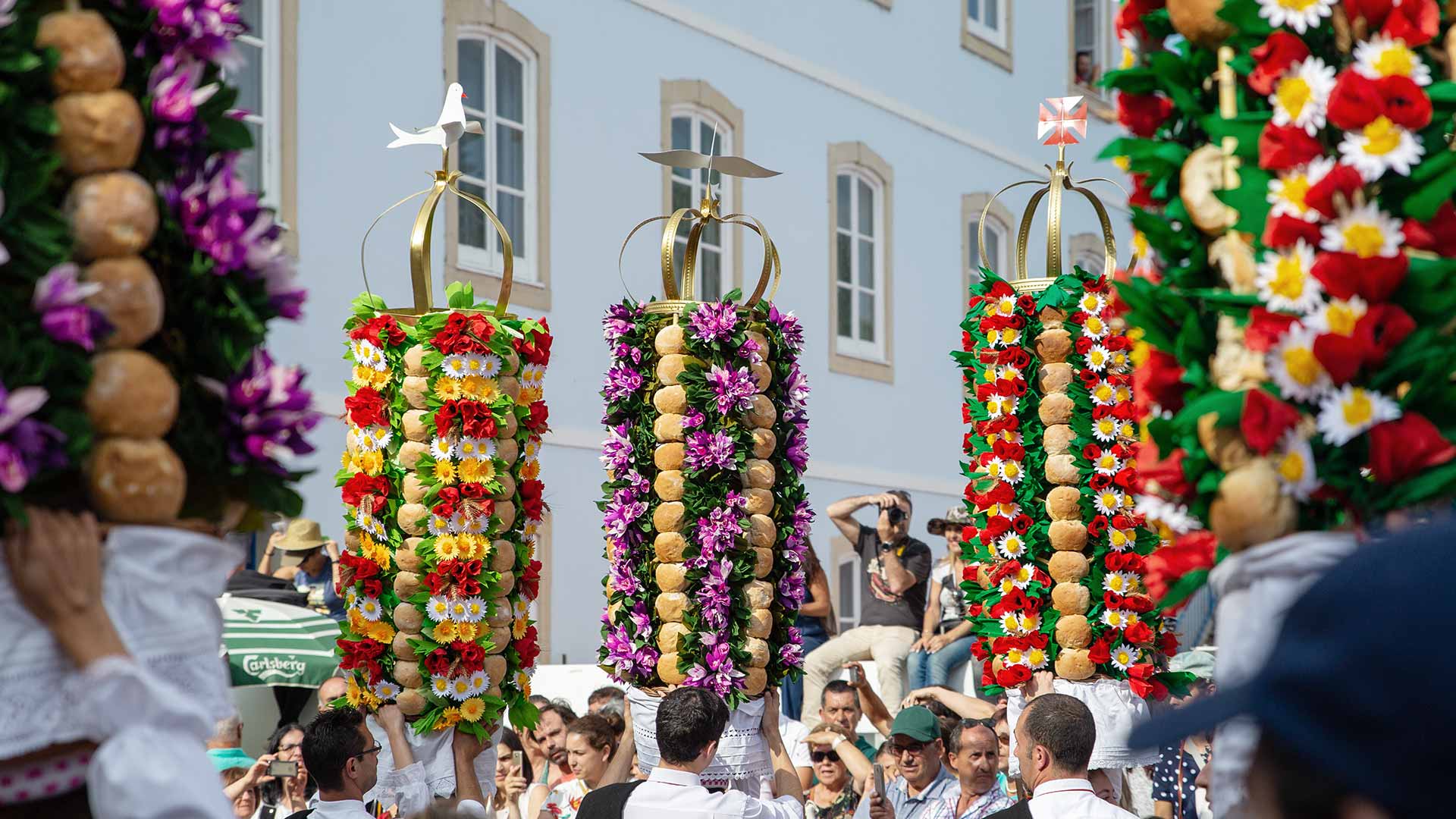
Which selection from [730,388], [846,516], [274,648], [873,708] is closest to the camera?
[730,388]

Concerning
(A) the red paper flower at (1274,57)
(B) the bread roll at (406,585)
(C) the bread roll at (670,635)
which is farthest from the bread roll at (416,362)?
(A) the red paper flower at (1274,57)

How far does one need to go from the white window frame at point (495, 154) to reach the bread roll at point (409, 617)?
5569 mm

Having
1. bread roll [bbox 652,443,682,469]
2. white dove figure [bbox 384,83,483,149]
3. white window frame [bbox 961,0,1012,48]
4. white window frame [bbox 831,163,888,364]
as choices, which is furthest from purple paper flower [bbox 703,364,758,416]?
white window frame [bbox 961,0,1012,48]

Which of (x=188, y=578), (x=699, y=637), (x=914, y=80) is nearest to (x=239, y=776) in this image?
(x=699, y=637)

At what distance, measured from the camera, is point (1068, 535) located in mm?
5852

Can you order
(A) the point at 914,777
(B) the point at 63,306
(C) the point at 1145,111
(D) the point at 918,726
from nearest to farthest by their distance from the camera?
(B) the point at 63,306
(C) the point at 1145,111
(D) the point at 918,726
(A) the point at 914,777

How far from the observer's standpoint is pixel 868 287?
49.0 ft

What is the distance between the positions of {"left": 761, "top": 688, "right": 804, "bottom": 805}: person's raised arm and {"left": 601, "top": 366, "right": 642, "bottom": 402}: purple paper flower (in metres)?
1.20

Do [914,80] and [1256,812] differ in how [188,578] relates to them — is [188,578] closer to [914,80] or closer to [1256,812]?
[1256,812]

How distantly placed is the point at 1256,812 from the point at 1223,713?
96 millimetres

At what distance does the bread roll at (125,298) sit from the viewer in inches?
92.8

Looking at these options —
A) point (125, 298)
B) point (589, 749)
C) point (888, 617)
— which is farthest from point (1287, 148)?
point (888, 617)

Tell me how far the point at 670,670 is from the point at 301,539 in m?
4.21

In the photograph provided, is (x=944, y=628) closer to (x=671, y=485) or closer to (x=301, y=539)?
(x=301, y=539)
